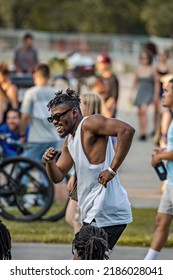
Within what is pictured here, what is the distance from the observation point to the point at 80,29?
63844mm

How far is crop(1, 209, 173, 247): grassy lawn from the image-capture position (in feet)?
30.7

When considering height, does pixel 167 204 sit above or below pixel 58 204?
above

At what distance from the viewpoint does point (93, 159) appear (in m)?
6.54

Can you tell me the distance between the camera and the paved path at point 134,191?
8867 mm

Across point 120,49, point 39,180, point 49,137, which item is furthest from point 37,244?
point 120,49

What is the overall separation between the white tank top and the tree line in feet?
172

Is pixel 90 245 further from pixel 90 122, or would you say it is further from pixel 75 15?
pixel 75 15

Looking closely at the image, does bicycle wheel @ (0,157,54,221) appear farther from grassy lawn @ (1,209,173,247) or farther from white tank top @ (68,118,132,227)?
white tank top @ (68,118,132,227)

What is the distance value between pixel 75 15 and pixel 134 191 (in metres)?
50.6

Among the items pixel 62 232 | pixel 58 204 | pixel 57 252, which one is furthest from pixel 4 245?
pixel 58 204

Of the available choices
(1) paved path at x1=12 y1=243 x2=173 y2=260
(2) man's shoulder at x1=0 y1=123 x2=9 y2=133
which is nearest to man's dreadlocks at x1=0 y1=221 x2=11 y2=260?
(1) paved path at x1=12 y1=243 x2=173 y2=260

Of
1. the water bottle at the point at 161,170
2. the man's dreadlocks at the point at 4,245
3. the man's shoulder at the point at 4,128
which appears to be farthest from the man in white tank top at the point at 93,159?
the man's shoulder at the point at 4,128

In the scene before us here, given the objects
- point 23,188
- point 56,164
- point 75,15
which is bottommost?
point 23,188

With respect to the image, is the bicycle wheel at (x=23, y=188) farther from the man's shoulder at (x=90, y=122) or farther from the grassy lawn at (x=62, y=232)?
the man's shoulder at (x=90, y=122)
